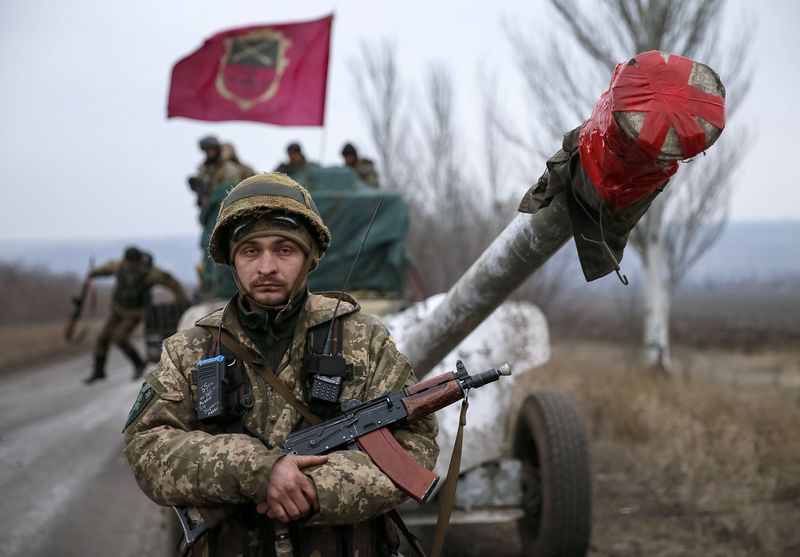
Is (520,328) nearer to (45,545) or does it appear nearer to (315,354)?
(315,354)

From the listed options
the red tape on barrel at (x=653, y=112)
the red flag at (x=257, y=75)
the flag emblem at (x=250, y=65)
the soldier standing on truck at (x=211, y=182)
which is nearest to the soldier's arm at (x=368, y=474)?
the red tape on barrel at (x=653, y=112)

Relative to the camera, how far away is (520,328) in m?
4.49

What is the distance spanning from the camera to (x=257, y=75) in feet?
22.0

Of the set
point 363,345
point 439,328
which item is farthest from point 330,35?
point 363,345

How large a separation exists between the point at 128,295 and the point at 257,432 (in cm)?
842

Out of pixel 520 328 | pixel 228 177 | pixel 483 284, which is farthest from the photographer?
pixel 228 177

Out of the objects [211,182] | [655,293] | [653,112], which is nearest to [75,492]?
[211,182]

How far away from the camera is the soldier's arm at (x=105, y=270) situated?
32.3ft

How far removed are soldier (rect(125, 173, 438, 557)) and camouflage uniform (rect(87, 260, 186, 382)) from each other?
7.51 m

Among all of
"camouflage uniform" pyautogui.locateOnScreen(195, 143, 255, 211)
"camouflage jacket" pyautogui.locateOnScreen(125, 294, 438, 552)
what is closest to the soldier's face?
"camouflage jacket" pyautogui.locateOnScreen(125, 294, 438, 552)

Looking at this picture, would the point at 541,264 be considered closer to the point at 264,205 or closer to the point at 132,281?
the point at 264,205

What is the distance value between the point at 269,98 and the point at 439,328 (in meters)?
3.89

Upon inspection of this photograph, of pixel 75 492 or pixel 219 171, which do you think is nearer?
pixel 219 171

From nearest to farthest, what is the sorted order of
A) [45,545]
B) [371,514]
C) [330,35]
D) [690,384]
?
[371,514] < [45,545] < [330,35] < [690,384]
